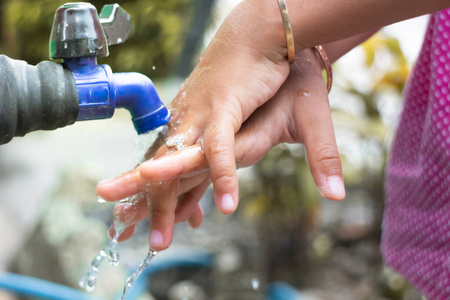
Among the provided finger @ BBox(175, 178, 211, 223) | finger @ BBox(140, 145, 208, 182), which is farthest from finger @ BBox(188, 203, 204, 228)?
finger @ BBox(140, 145, 208, 182)

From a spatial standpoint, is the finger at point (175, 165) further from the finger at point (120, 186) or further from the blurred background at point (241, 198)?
the blurred background at point (241, 198)

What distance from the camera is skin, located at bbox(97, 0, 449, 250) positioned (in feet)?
2.69

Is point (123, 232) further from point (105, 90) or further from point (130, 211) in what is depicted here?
point (105, 90)

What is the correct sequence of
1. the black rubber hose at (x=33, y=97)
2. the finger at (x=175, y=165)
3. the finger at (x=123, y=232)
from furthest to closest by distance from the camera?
the finger at (x=123, y=232) < the finger at (x=175, y=165) < the black rubber hose at (x=33, y=97)

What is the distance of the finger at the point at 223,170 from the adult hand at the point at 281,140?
0.6 inches

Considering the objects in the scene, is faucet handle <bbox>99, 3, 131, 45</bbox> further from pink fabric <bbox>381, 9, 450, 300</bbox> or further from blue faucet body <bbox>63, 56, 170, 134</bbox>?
pink fabric <bbox>381, 9, 450, 300</bbox>

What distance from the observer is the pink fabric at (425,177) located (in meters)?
0.99

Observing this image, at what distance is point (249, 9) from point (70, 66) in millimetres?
320

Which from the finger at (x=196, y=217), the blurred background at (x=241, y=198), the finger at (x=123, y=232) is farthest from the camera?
the blurred background at (x=241, y=198)

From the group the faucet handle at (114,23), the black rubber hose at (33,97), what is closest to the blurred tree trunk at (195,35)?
the faucet handle at (114,23)

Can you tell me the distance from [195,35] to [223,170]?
155cm

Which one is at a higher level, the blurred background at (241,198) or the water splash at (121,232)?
the water splash at (121,232)

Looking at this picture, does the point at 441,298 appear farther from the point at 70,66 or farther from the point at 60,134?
the point at 60,134

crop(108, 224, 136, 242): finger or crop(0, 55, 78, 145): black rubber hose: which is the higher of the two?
crop(0, 55, 78, 145): black rubber hose
